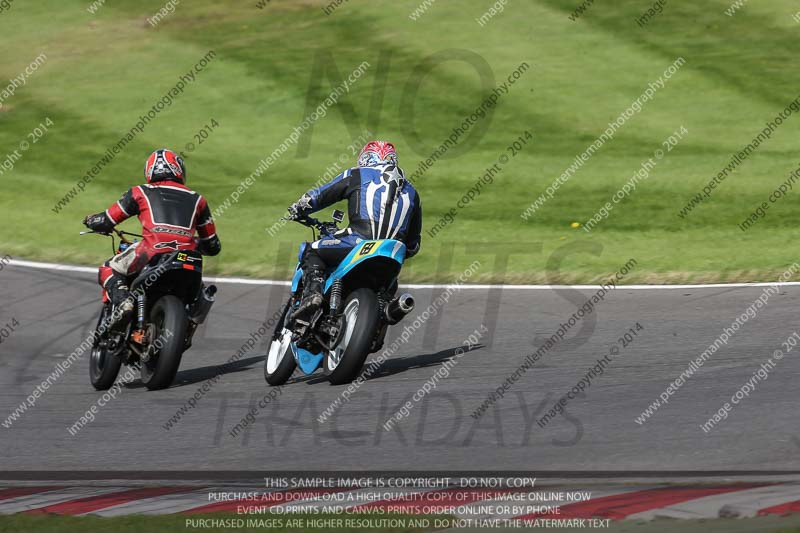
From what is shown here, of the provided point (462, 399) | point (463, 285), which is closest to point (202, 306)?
point (462, 399)

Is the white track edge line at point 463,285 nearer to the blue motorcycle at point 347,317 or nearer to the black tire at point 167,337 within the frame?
the blue motorcycle at point 347,317

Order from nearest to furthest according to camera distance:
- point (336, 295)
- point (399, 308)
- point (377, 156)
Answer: point (399, 308), point (336, 295), point (377, 156)

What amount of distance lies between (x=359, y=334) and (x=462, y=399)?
2.88ft

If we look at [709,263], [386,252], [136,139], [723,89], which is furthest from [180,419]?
[723,89]

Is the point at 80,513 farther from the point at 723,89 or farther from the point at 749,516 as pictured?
A: the point at 723,89

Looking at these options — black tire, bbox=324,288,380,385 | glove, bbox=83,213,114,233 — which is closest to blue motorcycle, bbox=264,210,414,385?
black tire, bbox=324,288,380,385

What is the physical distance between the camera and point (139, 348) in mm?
9586

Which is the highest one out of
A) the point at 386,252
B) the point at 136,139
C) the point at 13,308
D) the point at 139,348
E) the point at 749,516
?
the point at 749,516

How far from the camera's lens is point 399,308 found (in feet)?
29.6

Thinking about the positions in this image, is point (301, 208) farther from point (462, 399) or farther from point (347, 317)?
point (462, 399)

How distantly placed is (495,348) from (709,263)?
11.5 feet

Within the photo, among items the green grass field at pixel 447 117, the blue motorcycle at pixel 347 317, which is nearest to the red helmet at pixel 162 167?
the blue motorcycle at pixel 347 317

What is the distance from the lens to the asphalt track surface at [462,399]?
23.7 ft

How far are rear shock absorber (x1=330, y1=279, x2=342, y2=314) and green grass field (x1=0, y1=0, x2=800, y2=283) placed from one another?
3.95 metres
